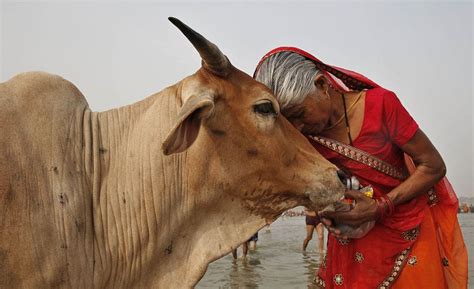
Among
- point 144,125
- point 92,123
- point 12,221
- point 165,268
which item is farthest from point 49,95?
point 165,268

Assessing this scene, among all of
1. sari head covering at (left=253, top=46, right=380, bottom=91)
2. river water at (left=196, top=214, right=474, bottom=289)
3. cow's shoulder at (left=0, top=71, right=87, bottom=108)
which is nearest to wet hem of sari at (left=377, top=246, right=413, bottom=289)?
sari head covering at (left=253, top=46, right=380, bottom=91)

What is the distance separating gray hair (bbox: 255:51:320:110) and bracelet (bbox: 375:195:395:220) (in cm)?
80

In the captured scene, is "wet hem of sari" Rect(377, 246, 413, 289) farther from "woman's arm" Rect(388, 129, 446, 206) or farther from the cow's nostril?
the cow's nostril

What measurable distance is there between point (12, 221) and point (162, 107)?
1.04m

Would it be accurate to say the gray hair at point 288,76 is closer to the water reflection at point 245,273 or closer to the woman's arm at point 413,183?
the woman's arm at point 413,183

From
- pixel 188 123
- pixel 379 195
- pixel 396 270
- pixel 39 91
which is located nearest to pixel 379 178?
pixel 379 195

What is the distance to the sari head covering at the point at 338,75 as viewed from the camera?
10.6 feet

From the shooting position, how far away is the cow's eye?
280cm

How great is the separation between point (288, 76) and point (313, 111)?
28cm

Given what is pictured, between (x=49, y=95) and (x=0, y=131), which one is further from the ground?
(x=49, y=95)

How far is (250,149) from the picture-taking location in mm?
2777

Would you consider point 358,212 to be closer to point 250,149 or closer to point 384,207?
point 384,207

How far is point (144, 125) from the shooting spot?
2777 millimetres

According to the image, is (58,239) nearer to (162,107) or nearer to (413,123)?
(162,107)
